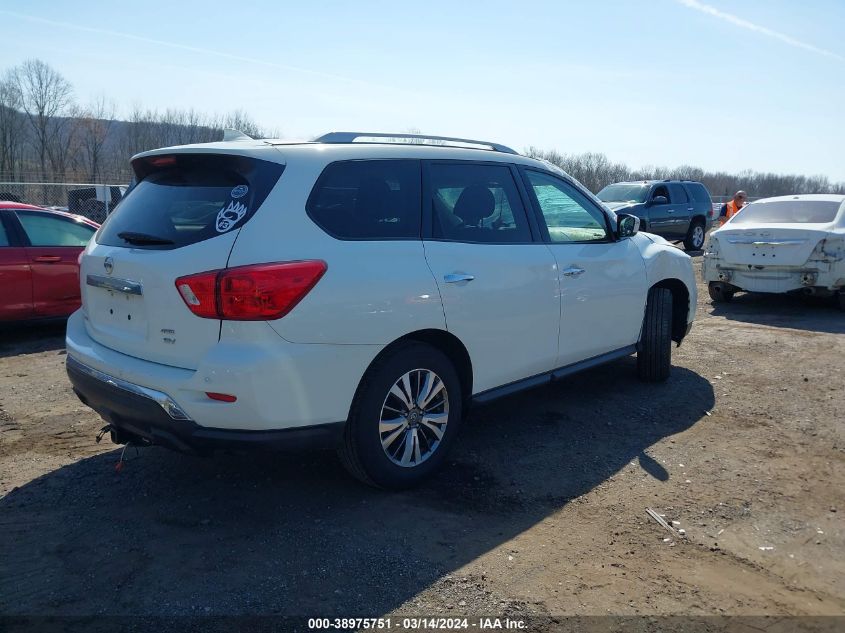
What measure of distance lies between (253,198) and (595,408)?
330 centimetres

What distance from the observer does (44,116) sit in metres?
41.5

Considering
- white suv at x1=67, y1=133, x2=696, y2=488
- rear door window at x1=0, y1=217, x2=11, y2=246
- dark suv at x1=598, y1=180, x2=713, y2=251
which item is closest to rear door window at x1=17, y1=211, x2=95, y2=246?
rear door window at x1=0, y1=217, x2=11, y2=246

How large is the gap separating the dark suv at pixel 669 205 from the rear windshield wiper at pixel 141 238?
15.1 m

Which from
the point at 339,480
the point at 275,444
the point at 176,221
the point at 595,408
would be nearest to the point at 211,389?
the point at 275,444

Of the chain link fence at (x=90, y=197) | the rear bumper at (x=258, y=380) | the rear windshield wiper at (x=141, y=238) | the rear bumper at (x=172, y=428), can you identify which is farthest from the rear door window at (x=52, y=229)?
the chain link fence at (x=90, y=197)

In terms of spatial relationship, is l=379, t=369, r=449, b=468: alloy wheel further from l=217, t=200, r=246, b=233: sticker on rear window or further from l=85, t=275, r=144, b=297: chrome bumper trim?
l=85, t=275, r=144, b=297: chrome bumper trim

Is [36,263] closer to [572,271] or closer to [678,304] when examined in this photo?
[572,271]

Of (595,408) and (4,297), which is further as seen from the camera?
(4,297)

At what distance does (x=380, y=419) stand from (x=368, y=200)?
1.18 meters

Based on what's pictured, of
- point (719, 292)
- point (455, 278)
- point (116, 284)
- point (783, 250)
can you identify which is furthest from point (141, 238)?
point (719, 292)

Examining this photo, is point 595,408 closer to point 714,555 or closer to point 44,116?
point 714,555

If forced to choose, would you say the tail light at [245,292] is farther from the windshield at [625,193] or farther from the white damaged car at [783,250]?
the windshield at [625,193]

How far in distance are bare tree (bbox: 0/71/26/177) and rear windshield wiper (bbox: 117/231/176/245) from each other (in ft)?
135

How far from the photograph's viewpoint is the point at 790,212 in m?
10.4
